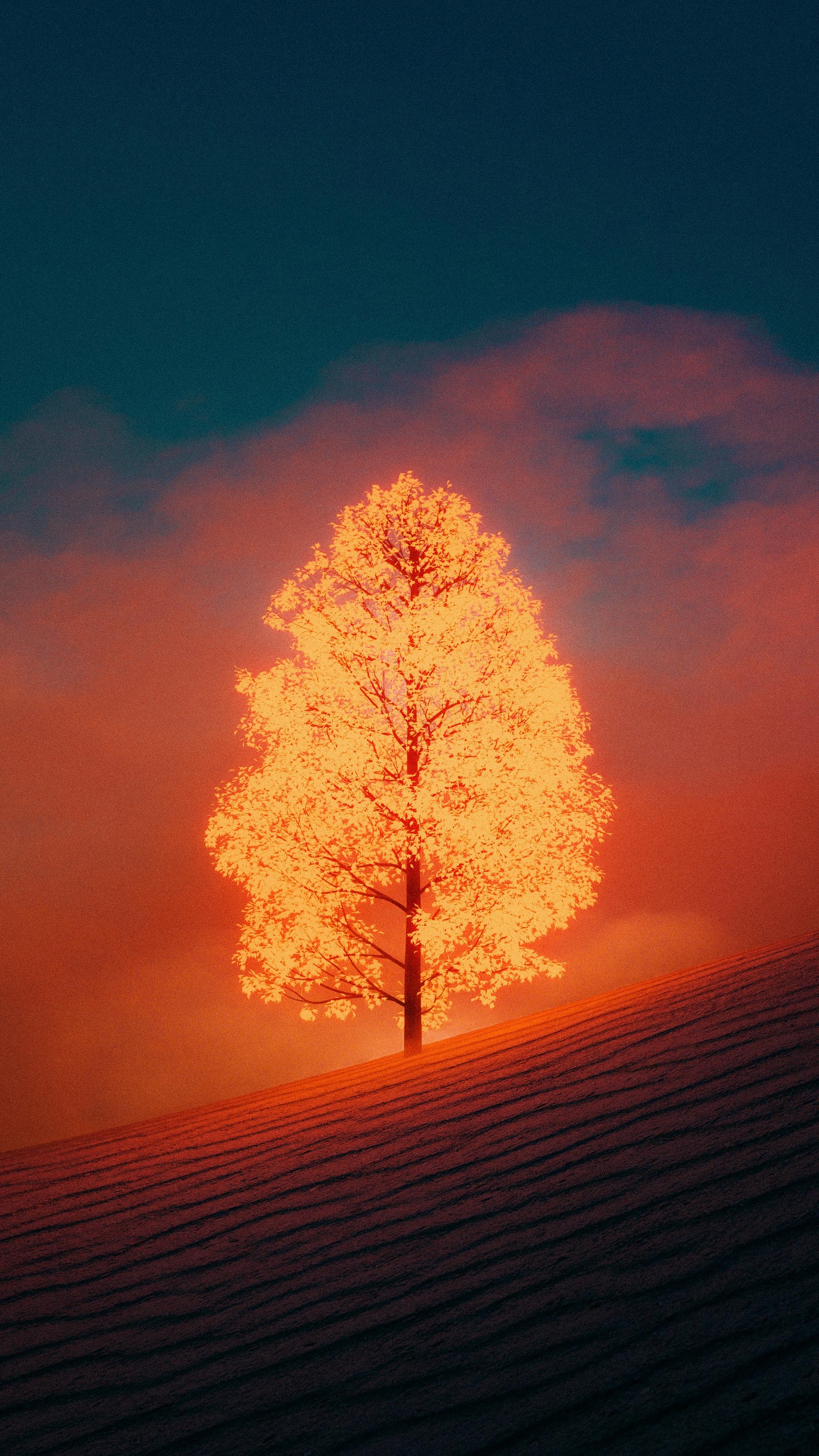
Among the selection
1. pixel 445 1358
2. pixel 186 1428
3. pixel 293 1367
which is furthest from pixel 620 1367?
pixel 186 1428

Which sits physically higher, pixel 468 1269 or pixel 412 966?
pixel 412 966

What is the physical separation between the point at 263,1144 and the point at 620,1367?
3.42m

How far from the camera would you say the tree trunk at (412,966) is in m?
8.52

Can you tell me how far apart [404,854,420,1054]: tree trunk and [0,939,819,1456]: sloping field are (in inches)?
105

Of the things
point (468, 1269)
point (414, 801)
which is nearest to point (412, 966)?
point (414, 801)

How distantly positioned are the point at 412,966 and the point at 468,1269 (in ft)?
17.7

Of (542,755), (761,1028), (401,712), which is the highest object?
(401,712)

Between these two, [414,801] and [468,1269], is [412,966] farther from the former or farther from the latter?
[468,1269]

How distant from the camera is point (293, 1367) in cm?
298

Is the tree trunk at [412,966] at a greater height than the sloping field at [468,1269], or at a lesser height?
greater

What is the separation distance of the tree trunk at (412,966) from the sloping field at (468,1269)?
8.74 ft

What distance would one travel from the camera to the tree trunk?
8523 mm

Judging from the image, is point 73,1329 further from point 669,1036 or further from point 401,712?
point 401,712

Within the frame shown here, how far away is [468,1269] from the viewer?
3340 mm
